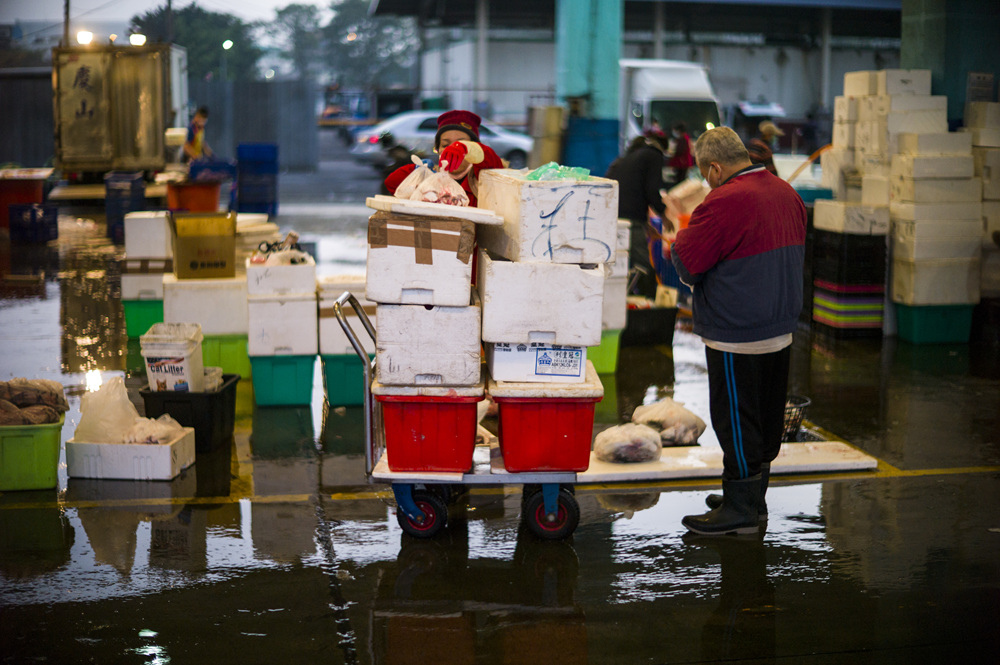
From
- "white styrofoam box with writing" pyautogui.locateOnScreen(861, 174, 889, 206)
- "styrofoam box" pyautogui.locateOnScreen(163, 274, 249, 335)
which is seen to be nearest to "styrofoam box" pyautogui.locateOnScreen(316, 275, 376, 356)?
"styrofoam box" pyautogui.locateOnScreen(163, 274, 249, 335)

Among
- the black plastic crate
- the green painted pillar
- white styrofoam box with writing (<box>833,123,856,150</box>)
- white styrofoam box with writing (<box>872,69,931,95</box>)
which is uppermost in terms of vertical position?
the green painted pillar

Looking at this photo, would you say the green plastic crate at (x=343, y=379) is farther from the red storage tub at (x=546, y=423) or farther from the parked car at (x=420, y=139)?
the parked car at (x=420, y=139)

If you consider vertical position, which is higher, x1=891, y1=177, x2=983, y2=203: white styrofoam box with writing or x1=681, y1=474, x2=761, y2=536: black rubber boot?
x1=891, y1=177, x2=983, y2=203: white styrofoam box with writing

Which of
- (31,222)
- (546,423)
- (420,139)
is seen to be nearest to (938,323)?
(546,423)

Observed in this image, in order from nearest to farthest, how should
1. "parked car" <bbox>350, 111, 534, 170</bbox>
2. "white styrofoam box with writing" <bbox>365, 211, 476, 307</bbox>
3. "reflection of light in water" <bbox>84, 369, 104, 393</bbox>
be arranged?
"white styrofoam box with writing" <bbox>365, 211, 476, 307</bbox>
"reflection of light in water" <bbox>84, 369, 104, 393</bbox>
"parked car" <bbox>350, 111, 534, 170</bbox>

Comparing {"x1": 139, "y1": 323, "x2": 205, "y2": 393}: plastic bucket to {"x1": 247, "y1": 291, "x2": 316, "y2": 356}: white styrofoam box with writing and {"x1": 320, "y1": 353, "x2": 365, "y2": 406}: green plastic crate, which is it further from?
{"x1": 320, "y1": 353, "x2": 365, "y2": 406}: green plastic crate

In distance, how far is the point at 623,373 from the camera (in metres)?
8.69

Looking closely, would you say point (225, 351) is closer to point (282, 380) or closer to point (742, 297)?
point (282, 380)

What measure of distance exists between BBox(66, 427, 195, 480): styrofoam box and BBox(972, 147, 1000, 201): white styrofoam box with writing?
7397mm

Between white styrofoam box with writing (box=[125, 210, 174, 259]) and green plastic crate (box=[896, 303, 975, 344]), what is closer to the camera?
white styrofoam box with writing (box=[125, 210, 174, 259])

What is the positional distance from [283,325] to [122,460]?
5.23 ft

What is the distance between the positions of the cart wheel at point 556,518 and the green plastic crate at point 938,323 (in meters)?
5.70

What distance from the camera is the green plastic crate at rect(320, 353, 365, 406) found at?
7422 mm

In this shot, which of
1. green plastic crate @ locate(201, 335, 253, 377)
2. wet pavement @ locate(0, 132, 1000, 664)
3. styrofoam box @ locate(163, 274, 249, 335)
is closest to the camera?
wet pavement @ locate(0, 132, 1000, 664)
